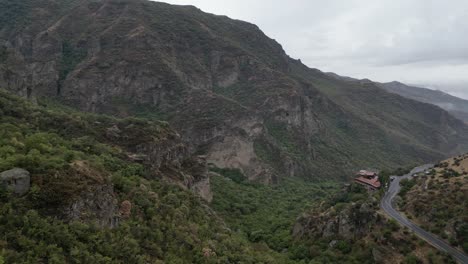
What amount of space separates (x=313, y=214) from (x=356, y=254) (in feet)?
43.4

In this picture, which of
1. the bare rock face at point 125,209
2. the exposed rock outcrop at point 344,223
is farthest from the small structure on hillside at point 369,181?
the bare rock face at point 125,209

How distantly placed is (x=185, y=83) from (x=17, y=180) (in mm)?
111774

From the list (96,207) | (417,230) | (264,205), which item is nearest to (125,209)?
(96,207)

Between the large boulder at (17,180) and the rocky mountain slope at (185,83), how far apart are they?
6273cm

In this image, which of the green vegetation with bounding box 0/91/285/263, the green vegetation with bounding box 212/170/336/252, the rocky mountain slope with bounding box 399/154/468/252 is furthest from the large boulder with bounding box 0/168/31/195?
the rocky mountain slope with bounding box 399/154/468/252

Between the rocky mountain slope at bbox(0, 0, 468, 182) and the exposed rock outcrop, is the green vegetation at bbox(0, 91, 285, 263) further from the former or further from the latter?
the rocky mountain slope at bbox(0, 0, 468, 182)

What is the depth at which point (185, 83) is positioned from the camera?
13650 centimetres

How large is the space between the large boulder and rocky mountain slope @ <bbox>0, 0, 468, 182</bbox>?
62.7 metres

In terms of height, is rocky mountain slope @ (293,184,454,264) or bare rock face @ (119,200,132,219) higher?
bare rock face @ (119,200,132,219)

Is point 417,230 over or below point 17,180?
below

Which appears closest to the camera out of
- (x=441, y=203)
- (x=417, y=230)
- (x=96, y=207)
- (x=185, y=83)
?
(x=96, y=207)

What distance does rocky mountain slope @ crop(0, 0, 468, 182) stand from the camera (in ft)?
392

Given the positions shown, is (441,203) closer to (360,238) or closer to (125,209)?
(360,238)

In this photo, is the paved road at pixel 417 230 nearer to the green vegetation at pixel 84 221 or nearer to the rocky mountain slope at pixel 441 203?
the rocky mountain slope at pixel 441 203
